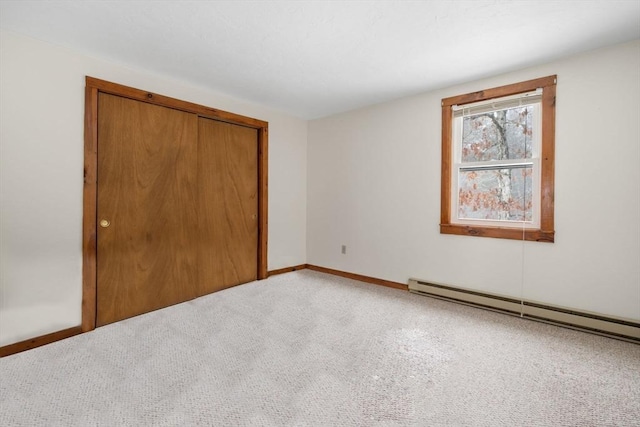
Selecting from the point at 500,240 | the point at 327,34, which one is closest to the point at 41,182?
the point at 327,34

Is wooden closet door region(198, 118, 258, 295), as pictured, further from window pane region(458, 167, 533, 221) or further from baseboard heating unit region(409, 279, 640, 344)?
window pane region(458, 167, 533, 221)

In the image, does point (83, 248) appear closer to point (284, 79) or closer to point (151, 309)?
point (151, 309)

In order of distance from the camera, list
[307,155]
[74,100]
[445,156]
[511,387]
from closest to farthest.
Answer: [511,387] → [74,100] → [445,156] → [307,155]

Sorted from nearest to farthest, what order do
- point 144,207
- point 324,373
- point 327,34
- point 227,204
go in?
point 324,373 → point 327,34 → point 144,207 → point 227,204

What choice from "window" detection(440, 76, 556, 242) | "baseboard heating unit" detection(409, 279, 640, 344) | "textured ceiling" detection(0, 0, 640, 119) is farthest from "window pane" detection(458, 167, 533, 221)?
"textured ceiling" detection(0, 0, 640, 119)

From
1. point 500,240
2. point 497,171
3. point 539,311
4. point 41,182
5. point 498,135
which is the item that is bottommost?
point 539,311

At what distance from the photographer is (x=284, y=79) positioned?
9.47 feet

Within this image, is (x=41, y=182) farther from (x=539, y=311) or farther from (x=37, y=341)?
(x=539, y=311)

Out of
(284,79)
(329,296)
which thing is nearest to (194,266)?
(329,296)

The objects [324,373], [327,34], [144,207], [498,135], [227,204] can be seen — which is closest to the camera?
[324,373]

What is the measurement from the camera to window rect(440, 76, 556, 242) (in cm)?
254

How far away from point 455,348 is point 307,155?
10.8ft

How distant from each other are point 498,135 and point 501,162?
0.29 m

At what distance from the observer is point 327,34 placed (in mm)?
2082
